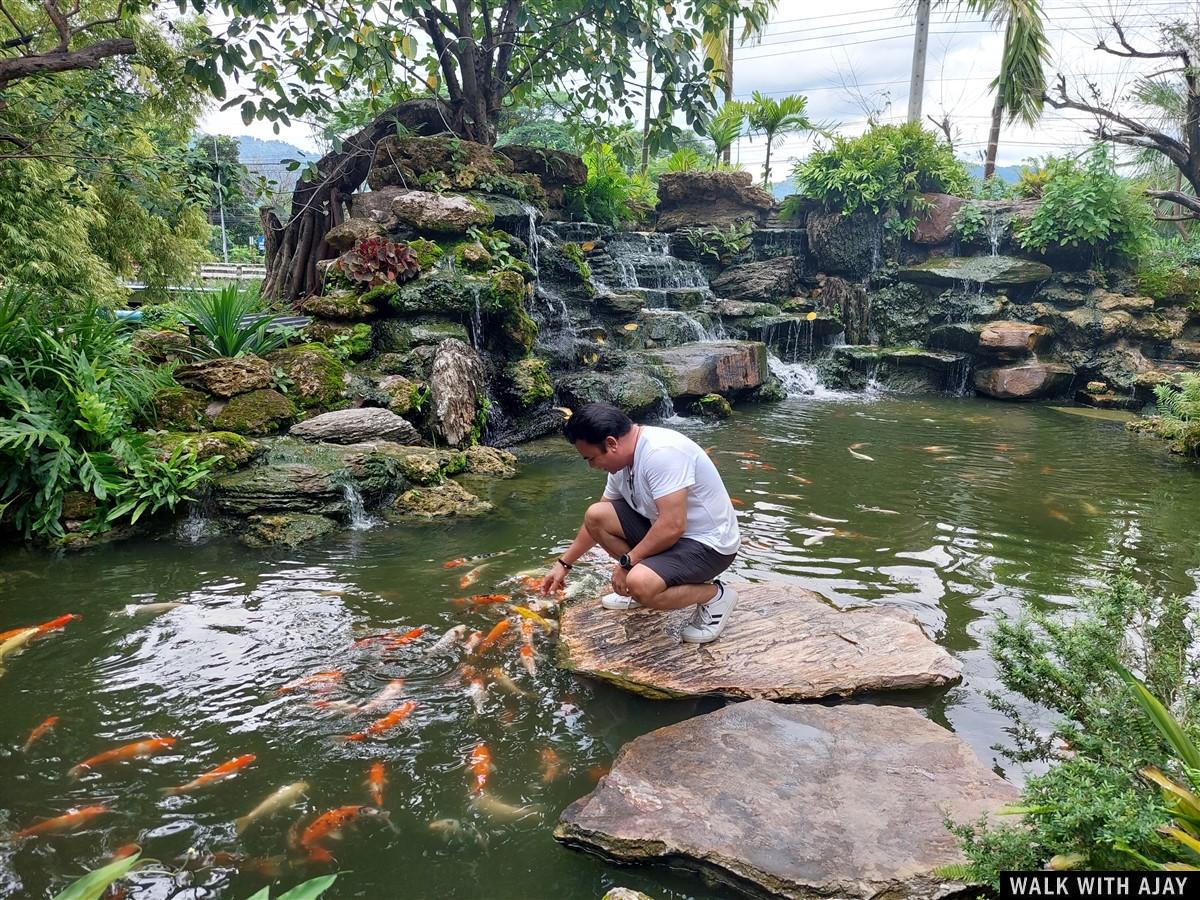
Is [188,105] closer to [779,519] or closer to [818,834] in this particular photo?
[779,519]

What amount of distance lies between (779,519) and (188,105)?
1223 centimetres

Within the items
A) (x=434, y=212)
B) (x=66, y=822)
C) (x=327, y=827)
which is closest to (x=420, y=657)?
(x=327, y=827)

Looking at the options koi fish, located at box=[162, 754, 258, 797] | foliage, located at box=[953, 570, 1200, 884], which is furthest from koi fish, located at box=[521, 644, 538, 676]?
foliage, located at box=[953, 570, 1200, 884]

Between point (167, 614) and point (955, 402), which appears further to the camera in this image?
point (955, 402)

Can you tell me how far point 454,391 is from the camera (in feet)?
30.1

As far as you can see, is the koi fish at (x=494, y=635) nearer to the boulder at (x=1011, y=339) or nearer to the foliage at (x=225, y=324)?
the foliage at (x=225, y=324)

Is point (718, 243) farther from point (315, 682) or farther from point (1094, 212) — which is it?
point (315, 682)

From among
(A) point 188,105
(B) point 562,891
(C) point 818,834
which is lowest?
(B) point 562,891

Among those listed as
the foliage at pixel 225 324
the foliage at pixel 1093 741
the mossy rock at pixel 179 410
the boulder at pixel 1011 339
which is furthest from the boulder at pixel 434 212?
the boulder at pixel 1011 339

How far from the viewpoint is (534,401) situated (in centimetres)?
1030

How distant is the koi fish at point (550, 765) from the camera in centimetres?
337

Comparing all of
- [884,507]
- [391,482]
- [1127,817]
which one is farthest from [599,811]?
[884,507]

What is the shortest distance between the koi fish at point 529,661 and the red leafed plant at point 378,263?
6.92m

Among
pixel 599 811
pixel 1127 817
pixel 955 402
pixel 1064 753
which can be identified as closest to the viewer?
pixel 1127 817
